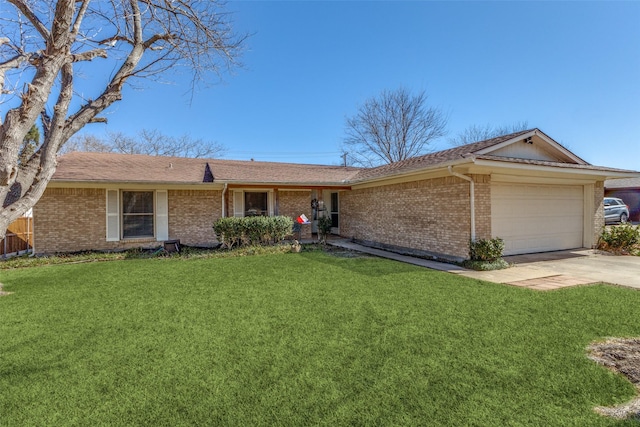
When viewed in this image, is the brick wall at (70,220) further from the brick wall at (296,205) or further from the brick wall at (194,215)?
the brick wall at (296,205)

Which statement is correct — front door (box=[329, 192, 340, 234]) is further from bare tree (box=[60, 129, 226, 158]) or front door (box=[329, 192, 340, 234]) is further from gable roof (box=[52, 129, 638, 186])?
bare tree (box=[60, 129, 226, 158])

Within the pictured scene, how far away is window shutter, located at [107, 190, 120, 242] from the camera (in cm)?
1104

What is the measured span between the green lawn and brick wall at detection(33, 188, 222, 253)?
5.17 metres

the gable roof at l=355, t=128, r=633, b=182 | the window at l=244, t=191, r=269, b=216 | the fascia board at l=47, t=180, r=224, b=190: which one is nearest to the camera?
the gable roof at l=355, t=128, r=633, b=182

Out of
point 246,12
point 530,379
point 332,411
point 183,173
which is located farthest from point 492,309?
point 183,173

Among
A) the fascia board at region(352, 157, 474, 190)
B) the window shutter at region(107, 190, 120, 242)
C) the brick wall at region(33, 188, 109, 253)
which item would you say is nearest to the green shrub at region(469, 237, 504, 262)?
the fascia board at region(352, 157, 474, 190)

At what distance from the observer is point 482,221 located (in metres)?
8.43

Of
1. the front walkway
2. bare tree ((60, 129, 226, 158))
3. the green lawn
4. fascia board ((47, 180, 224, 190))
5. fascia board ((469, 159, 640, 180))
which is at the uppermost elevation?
bare tree ((60, 129, 226, 158))

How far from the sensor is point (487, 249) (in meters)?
8.03

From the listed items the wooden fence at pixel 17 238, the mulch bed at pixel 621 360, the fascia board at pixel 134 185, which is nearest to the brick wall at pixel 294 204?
the fascia board at pixel 134 185

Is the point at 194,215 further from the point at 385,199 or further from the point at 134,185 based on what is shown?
the point at 385,199

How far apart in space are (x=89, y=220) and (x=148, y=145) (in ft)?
70.1

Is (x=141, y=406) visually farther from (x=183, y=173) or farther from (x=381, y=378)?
(x=183, y=173)

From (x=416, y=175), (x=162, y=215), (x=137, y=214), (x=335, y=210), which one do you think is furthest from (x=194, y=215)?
(x=416, y=175)
